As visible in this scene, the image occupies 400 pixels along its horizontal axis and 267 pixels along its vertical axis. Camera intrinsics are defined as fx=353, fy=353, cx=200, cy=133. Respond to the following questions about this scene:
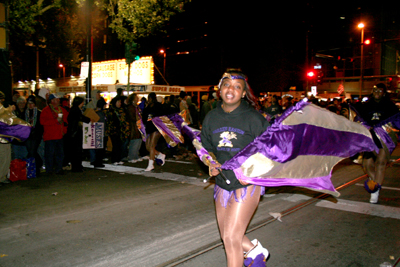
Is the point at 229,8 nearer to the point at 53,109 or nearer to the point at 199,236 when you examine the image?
the point at 53,109

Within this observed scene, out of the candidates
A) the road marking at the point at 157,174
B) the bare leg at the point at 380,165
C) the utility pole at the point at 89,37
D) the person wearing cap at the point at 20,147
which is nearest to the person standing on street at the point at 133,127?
the road marking at the point at 157,174

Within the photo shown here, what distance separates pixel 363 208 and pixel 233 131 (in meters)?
4.10

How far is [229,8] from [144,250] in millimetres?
39591

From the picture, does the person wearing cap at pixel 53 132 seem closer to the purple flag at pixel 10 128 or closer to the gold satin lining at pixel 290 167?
the purple flag at pixel 10 128

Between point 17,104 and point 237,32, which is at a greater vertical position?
point 237,32

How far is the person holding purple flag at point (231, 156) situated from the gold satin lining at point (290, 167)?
15 cm

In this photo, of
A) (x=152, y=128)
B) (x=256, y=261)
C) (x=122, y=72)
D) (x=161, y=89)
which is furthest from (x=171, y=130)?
(x=122, y=72)

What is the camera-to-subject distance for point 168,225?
5324mm

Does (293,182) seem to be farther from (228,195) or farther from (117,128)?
(117,128)

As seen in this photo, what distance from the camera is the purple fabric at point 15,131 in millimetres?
7318

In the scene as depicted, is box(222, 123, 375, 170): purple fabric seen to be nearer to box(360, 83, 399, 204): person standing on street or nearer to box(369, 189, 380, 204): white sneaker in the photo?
box(360, 83, 399, 204): person standing on street

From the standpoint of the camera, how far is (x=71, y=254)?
4273mm

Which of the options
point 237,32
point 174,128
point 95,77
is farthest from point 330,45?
point 174,128

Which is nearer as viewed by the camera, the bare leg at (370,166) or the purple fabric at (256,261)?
the purple fabric at (256,261)
